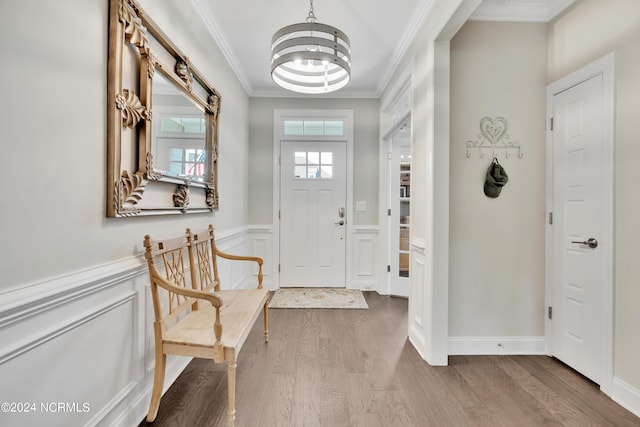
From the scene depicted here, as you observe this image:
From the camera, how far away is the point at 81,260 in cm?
116

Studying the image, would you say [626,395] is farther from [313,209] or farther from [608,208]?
[313,209]

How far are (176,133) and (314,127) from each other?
7.69ft

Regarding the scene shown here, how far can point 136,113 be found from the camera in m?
1.45

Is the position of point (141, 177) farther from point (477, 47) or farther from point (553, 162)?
point (553, 162)

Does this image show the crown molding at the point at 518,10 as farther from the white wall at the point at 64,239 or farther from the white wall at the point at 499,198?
the white wall at the point at 64,239

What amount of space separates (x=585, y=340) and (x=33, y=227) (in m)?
3.04

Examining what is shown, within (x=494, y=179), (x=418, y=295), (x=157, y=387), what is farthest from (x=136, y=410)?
(x=494, y=179)

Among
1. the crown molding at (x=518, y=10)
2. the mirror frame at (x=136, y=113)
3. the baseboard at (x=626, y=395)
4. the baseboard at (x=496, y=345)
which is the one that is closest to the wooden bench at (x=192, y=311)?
the mirror frame at (x=136, y=113)

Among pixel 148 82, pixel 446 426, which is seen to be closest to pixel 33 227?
pixel 148 82

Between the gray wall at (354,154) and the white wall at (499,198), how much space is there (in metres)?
1.72

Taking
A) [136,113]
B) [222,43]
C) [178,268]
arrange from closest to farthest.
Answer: [136,113]
[178,268]
[222,43]

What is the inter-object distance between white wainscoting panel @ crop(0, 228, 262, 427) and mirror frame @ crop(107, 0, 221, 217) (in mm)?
331

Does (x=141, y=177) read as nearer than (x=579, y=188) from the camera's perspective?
Yes

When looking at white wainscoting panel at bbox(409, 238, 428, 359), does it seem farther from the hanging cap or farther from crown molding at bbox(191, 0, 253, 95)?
crown molding at bbox(191, 0, 253, 95)
